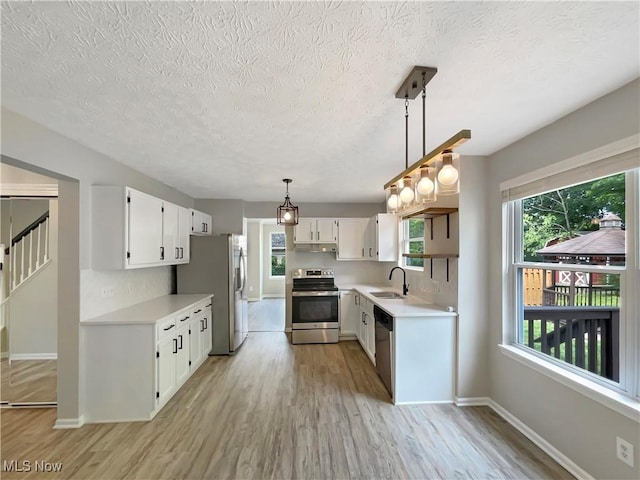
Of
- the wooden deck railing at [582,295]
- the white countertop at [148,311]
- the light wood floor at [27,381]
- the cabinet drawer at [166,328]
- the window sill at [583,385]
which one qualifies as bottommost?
the light wood floor at [27,381]

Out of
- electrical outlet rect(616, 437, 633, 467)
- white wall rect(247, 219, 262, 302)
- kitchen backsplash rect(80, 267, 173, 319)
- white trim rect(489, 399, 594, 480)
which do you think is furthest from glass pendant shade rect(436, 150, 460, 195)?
white wall rect(247, 219, 262, 302)

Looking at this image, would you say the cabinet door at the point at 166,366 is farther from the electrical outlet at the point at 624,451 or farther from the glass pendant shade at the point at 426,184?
the electrical outlet at the point at 624,451

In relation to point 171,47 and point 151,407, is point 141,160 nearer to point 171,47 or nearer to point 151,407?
point 171,47

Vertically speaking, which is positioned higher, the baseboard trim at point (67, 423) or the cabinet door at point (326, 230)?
the cabinet door at point (326, 230)

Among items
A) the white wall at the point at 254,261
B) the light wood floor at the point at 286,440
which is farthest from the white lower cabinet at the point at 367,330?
the white wall at the point at 254,261

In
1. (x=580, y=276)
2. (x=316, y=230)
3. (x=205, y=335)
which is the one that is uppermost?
(x=316, y=230)

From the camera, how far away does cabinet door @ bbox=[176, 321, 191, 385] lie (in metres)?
3.22

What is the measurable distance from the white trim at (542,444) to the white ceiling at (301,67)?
244cm

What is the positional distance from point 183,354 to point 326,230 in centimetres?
298

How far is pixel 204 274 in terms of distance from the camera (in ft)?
14.5

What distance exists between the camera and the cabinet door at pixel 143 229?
9.32 feet

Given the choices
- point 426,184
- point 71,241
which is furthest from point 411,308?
point 71,241

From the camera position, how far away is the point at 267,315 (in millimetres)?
6980

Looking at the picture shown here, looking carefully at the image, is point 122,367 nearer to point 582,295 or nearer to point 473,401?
point 473,401
